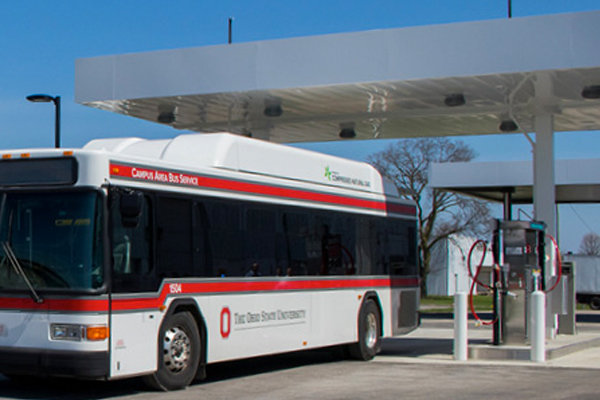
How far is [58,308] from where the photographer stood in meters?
11.0

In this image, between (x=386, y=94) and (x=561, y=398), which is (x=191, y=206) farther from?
(x=386, y=94)

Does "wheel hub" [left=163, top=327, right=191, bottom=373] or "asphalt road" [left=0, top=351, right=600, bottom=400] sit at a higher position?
"wheel hub" [left=163, top=327, right=191, bottom=373]

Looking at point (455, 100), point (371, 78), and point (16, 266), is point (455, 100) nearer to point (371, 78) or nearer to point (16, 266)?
point (371, 78)

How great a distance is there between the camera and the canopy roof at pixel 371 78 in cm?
1698

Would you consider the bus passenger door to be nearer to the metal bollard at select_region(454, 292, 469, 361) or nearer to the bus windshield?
the bus windshield

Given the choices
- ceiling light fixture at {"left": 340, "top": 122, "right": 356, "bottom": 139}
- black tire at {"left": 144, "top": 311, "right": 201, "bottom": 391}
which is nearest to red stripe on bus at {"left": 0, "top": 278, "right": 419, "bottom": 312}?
black tire at {"left": 144, "top": 311, "right": 201, "bottom": 391}

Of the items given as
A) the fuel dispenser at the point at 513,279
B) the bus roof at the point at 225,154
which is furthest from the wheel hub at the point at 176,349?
the fuel dispenser at the point at 513,279

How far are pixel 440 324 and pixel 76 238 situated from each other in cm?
2088

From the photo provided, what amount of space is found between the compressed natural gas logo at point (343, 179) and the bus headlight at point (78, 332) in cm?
626

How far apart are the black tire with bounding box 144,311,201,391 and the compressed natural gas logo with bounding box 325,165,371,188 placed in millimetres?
4676

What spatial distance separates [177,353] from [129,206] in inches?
83.1

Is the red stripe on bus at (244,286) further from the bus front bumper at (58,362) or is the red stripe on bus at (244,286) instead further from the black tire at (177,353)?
the bus front bumper at (58,362)

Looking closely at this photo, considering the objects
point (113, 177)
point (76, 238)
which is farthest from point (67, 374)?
A: point (113, 177)

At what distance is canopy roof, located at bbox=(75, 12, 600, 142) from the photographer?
1698 cm
